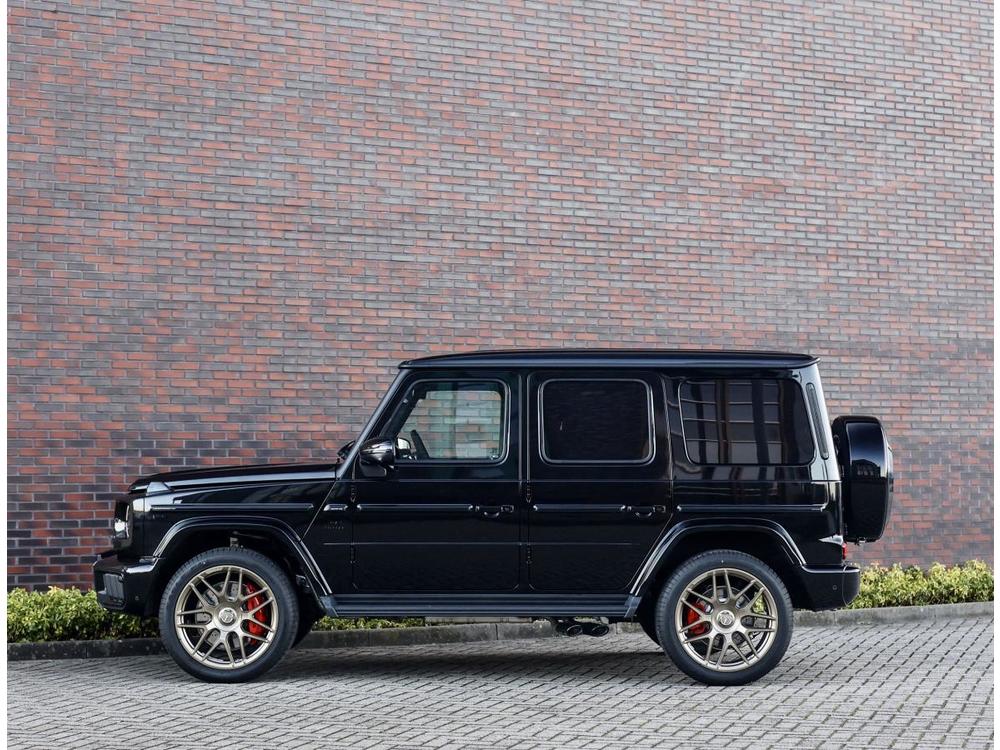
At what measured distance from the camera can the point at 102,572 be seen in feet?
29.6

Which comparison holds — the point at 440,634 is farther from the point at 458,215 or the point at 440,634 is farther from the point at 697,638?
the point at 458,215

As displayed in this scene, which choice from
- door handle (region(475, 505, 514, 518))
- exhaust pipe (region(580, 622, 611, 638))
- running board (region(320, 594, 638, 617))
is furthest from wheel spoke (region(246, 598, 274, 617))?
exhaust pipe (region(580, 622, 611, 638))

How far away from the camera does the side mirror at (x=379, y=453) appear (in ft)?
28.3

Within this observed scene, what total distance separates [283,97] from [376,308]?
6.88 feet

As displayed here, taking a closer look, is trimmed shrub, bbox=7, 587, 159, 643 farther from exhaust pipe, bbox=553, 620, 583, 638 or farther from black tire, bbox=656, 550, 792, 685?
black tire, bbox=656, 550, 792, 685

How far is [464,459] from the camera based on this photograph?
875 centimetres

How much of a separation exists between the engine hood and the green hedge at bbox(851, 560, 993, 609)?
5523 millimetres

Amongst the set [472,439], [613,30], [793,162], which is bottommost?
[472,439]

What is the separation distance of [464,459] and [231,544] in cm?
166

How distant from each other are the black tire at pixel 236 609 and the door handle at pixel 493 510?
4.40 ft

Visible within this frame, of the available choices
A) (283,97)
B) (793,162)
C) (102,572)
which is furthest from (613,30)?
(102,572)

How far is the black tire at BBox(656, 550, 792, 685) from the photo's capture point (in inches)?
340

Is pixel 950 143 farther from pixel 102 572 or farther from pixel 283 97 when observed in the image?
pixel 102 572

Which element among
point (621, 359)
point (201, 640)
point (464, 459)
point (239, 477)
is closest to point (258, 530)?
point (239, 477)
